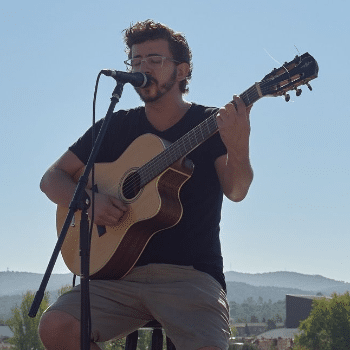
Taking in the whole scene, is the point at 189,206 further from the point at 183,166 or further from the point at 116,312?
the point at 116,312

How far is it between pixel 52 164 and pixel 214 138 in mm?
1338

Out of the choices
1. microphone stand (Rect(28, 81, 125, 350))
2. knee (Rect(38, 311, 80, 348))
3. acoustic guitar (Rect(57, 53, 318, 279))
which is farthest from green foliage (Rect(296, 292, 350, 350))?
microphone stand (Rect(28, 81, 125, 350))

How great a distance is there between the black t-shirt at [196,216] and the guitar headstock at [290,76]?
0.58 metres

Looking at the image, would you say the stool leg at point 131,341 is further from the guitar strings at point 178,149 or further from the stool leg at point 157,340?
the guitar strings at point 178,149

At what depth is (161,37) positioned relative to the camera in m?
4.55

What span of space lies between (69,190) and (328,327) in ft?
182

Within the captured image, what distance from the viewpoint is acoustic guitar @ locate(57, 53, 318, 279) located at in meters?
3.92

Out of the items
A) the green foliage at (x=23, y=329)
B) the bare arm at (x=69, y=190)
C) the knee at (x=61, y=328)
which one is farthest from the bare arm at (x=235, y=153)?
the green foliage at (x=23, y=329)

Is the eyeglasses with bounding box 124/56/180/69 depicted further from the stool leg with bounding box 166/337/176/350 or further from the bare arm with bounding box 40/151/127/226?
the stool leg with bounding box 166/337/176/350

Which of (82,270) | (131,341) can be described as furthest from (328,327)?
(82,270)

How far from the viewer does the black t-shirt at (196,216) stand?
3977 millimetres

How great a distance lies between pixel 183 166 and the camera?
13.3 feet

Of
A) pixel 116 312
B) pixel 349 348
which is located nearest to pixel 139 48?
pixel 116 312

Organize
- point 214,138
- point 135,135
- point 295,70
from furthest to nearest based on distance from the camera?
point 135,135, point 214,138, point 295,70
